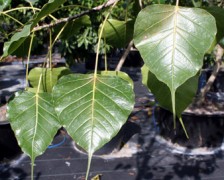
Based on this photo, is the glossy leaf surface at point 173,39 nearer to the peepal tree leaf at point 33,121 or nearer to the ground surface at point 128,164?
the peepal tree leaf at point 33,121

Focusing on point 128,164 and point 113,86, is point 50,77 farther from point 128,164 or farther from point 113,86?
point 128,164

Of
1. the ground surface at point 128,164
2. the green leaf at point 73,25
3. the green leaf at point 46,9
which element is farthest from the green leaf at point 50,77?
the ground surface at point 128,164

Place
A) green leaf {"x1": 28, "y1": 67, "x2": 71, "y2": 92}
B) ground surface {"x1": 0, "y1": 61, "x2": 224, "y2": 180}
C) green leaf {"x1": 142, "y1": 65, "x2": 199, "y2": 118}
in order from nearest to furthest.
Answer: green leaf {"x1": 142, "y1": 65, "x2": 199, "y2": 118}
green leaf {"x1": 28, "y1": 67, "x2": 71, "y2": 92}
ground surface {"x1": 0, "y1": 61, "x2": 224, "y2": 180}

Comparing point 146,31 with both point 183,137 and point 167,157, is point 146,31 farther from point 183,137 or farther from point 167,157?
point 183,137

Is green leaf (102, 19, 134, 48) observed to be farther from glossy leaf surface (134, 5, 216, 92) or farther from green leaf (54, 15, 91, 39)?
glossy leaf surface (134, 5, 216, 92)

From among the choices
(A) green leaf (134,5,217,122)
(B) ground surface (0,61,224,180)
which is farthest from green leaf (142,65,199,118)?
(B) ground surface (0,61,224,180)

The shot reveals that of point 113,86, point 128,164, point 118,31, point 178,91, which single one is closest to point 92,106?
point 113,86
